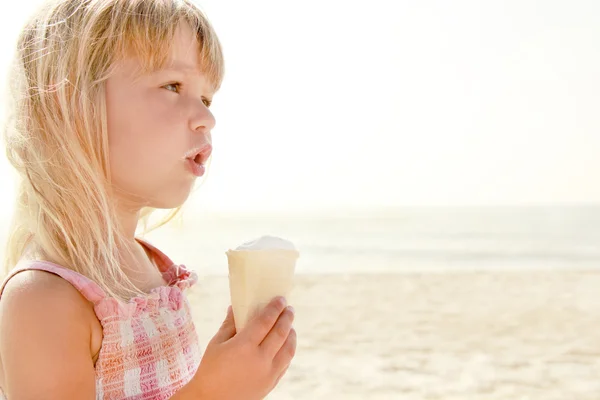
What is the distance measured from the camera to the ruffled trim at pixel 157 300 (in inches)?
50.1

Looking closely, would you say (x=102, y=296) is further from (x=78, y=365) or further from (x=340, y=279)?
(x=340, y=279)

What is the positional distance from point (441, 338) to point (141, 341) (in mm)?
4111

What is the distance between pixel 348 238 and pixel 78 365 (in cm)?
1514

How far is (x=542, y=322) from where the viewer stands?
18.4 ft

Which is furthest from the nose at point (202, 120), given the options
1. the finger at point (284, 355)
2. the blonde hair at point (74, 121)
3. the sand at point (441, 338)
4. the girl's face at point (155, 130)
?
the sand at point (441, 338)

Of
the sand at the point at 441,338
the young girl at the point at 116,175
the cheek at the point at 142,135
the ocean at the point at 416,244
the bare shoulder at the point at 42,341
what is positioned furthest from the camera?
the ocean at the point at 416,244

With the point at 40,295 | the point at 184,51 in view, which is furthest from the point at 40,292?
the point at 184,51

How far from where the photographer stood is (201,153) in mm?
1428

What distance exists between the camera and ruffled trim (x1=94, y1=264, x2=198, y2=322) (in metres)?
1.27

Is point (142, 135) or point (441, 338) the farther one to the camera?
point (441, 338)

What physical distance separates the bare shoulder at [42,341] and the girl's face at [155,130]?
0.92ft

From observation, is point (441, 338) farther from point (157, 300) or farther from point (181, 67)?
point (181, 67)

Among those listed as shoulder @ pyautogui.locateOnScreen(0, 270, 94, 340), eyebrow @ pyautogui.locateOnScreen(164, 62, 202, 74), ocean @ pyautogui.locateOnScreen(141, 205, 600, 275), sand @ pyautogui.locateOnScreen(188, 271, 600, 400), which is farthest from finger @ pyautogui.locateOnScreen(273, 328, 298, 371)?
ocean @ pyautogui.locateOnScreen(141, 205, 600, 275)

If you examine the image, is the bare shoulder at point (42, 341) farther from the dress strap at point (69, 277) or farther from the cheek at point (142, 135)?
the cheek at point (142, 135)
